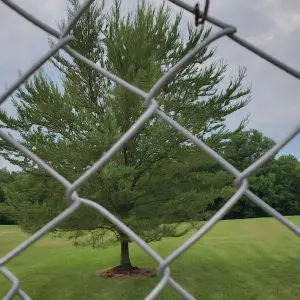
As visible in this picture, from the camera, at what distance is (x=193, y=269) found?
11.3 metres

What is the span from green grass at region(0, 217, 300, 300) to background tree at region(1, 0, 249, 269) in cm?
111

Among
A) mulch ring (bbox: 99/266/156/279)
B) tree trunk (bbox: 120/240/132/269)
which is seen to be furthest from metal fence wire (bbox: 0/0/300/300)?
tree trunk (bbox: 120/240/132/269)

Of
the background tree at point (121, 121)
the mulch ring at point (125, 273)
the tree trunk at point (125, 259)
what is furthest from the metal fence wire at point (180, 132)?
the tree trunk at point (125, 259)

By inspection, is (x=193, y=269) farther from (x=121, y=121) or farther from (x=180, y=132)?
(x=180, y=132)

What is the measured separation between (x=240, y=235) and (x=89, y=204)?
17.3 m

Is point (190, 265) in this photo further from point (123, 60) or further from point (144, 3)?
point (144, 3)

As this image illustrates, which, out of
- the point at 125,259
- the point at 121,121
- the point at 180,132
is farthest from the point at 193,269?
the point at 180,132

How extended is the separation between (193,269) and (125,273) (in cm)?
165

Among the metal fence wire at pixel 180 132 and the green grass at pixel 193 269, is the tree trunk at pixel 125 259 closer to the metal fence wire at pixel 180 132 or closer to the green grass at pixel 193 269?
the green grass at pixel 193 269

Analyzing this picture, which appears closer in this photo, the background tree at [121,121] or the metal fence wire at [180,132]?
the metal fence wire at [180,132]

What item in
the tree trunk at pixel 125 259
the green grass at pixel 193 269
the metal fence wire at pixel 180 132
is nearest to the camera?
the metal fence wire at pixel 180 132

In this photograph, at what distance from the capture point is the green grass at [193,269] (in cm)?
891

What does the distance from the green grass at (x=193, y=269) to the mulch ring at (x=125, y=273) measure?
11.4 inches

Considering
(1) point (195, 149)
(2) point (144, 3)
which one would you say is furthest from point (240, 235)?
(2) point (144, 3)
